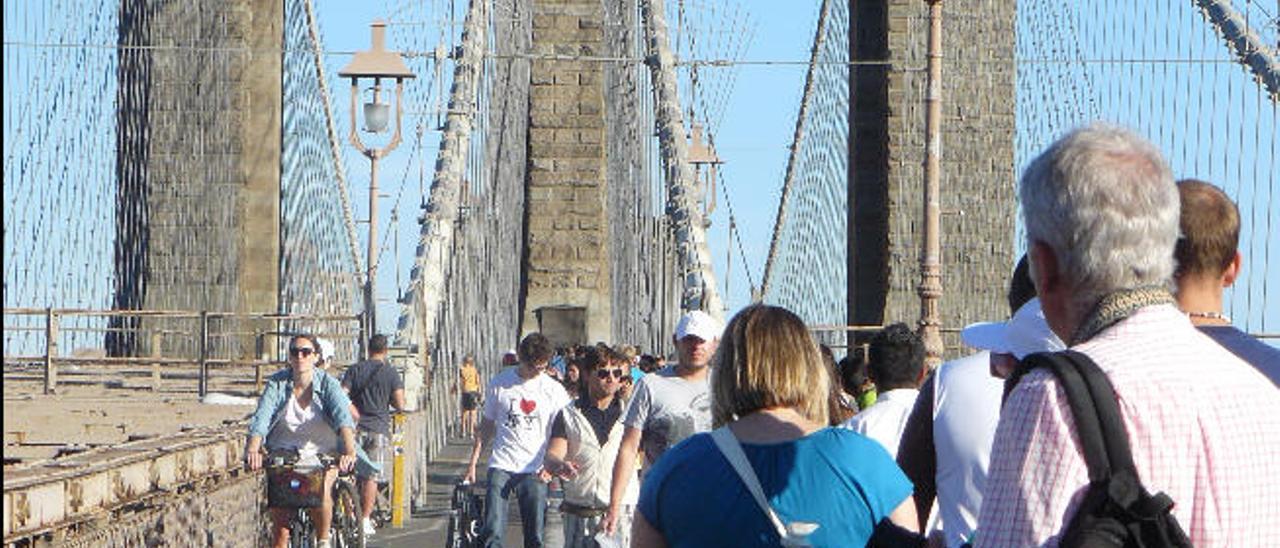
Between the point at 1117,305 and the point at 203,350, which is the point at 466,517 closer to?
the point at 1117,305

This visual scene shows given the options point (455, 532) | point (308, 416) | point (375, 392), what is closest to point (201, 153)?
point (375, 392)

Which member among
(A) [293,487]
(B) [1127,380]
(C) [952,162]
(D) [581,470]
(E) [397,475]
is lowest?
(E) [397,475]

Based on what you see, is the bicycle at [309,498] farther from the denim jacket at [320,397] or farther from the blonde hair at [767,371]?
the blonde hair at [767,371]

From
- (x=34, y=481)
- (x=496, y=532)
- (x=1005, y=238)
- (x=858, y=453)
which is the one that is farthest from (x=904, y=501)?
(x=1005, y=238)

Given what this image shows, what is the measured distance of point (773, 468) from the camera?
4.55m

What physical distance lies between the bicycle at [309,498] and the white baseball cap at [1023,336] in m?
7.87

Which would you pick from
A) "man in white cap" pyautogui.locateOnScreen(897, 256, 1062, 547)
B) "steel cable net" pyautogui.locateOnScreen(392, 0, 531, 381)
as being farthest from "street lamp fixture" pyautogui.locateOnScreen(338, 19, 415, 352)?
"man in white cap" pyautogui.locateOnScreen(897, 256, 1062, 547)

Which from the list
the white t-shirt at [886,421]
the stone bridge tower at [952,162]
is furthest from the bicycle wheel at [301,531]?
the stone bridge tower at [952,162]

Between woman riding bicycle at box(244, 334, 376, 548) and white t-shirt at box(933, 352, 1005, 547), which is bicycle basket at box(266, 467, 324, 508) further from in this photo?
white t-shirt at box(933, 352, 1005, 547)

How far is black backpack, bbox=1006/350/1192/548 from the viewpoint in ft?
9.86

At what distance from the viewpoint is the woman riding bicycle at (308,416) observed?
12.2m

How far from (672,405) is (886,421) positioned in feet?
8.78

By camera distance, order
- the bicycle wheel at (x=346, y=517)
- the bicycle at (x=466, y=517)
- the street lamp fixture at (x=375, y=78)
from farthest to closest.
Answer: the street lamp fixture at (x=375, y=78) < the bicycle wheel at (x=346, y=517) < the bicycle at (x=466, y=517)

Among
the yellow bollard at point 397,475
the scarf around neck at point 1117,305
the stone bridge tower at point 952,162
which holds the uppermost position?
the stone bridge tower at point 952,162
